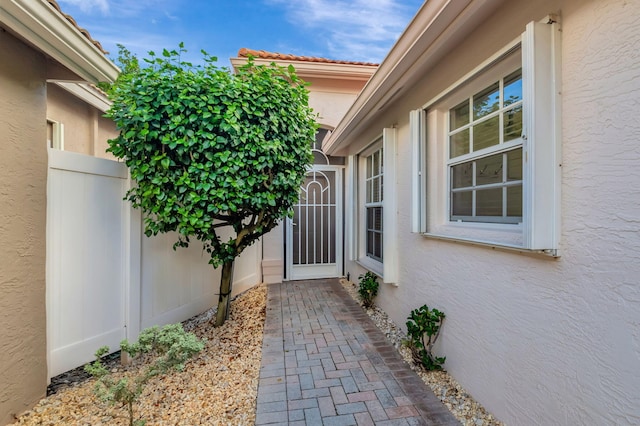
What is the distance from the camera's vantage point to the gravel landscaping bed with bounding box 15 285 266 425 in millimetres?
2232

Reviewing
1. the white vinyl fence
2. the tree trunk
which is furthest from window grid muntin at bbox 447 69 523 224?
the white vinyl fence

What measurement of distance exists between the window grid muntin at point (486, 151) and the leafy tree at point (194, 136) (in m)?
1.94

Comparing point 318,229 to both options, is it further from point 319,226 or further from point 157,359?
point 157,359

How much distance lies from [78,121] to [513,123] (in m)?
6.74

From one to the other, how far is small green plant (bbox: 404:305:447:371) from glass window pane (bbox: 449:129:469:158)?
5.24 ft

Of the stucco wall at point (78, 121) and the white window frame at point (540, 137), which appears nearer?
the white window frame at point (540, 137)

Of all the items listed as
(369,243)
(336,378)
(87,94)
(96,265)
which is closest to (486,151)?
(336,378)

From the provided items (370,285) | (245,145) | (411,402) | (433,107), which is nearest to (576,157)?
(433,107)

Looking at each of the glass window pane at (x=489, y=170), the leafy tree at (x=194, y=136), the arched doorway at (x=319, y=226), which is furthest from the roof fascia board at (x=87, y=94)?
the glass window pane at (x=489, y=170)

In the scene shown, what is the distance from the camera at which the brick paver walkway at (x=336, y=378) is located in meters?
2.30

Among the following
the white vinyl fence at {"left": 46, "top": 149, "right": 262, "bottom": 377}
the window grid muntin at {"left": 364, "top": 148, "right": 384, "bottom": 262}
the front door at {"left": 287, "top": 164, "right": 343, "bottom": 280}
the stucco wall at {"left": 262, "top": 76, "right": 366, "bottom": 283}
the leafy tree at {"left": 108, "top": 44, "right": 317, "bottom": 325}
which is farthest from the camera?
the stucco wall at {"left": 262, "top": 76, "right": 366, "bottom": 283}

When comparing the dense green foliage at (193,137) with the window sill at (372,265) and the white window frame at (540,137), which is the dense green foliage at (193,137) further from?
the white window frame at (540,137)

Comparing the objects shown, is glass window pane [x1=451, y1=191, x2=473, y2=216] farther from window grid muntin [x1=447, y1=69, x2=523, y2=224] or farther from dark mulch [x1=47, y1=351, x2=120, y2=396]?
dark mulch [x1=47, y1=351, x2=120, y2=396]

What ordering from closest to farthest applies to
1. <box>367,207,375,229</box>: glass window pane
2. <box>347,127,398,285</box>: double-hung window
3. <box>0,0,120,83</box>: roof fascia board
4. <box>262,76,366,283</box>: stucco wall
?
<box>0,0,120,83</box>: roof fascia board
<box>347,127,398,285</box>: double-hung window
<box>367,207,375,229</box>: glass window pane
<box>262,76,366,283</box>: stucco wall
